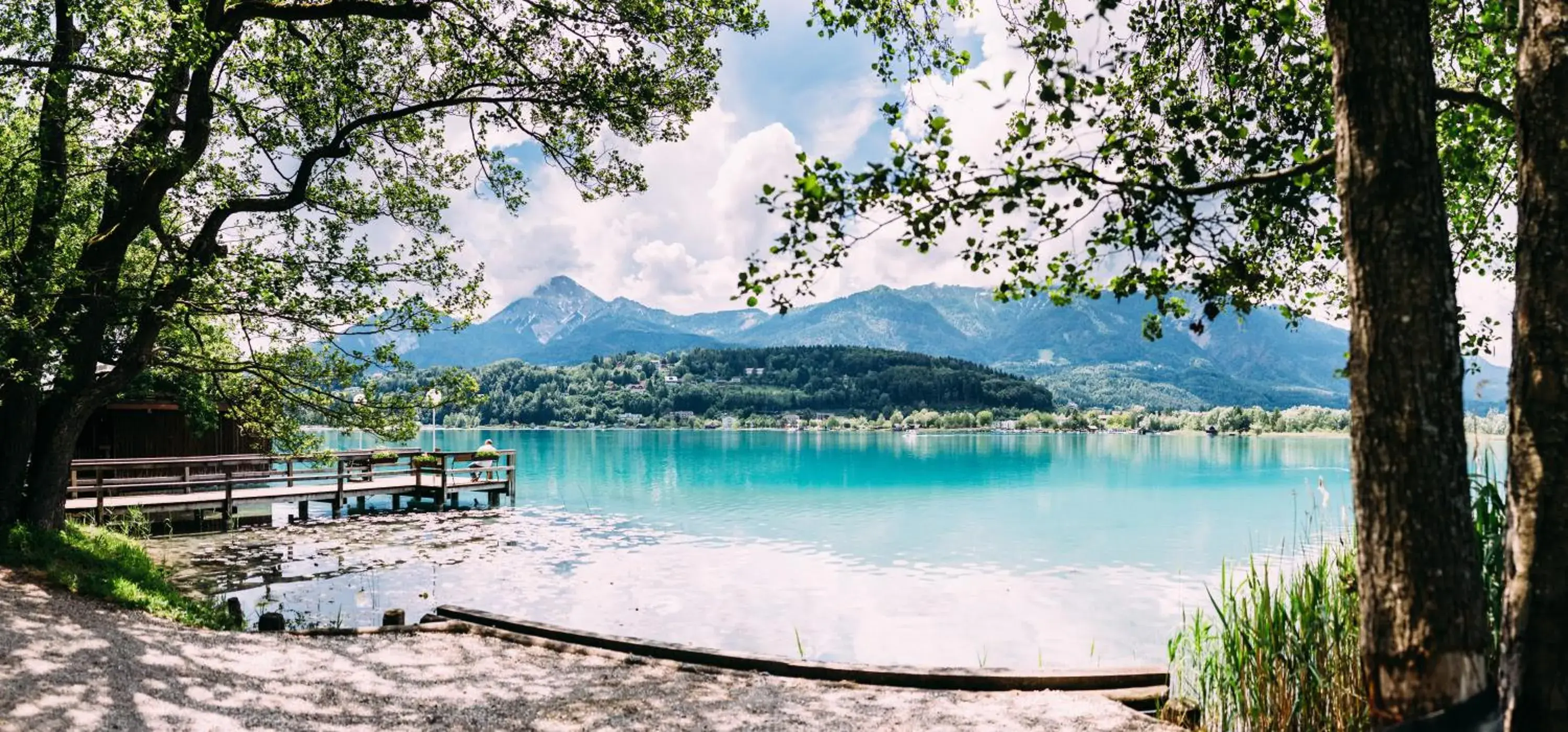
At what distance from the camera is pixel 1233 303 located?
4.88 metres

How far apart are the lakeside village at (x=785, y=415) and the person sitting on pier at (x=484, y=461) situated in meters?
102

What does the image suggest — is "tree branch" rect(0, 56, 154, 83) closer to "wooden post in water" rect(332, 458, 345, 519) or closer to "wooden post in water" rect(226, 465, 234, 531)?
"wooden post in water" rect(226, 465, 234, 531)

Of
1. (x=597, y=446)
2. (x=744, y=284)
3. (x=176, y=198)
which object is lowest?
(x=597, y=446)

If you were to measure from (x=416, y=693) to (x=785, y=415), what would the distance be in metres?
149

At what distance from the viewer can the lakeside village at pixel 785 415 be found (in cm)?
13200

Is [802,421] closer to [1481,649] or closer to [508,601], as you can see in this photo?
[508,601]

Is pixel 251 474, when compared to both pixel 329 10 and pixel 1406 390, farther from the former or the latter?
pixel 1406 390

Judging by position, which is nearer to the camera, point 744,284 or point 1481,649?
point 1481,649

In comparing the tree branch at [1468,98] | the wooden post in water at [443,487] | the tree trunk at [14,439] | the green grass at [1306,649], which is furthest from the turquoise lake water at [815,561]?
the tree trunk at [14,439]

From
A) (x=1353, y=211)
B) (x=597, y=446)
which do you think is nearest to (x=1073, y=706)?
(x=1353, y=211)

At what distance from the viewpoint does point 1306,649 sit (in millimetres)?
5262

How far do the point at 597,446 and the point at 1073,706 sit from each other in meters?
88.9

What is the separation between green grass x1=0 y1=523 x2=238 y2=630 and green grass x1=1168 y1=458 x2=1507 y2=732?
351 inches

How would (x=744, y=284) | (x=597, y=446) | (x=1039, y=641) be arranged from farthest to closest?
(x=597, y=446) < (x=1039, y=641) < (x=744, y=284)
